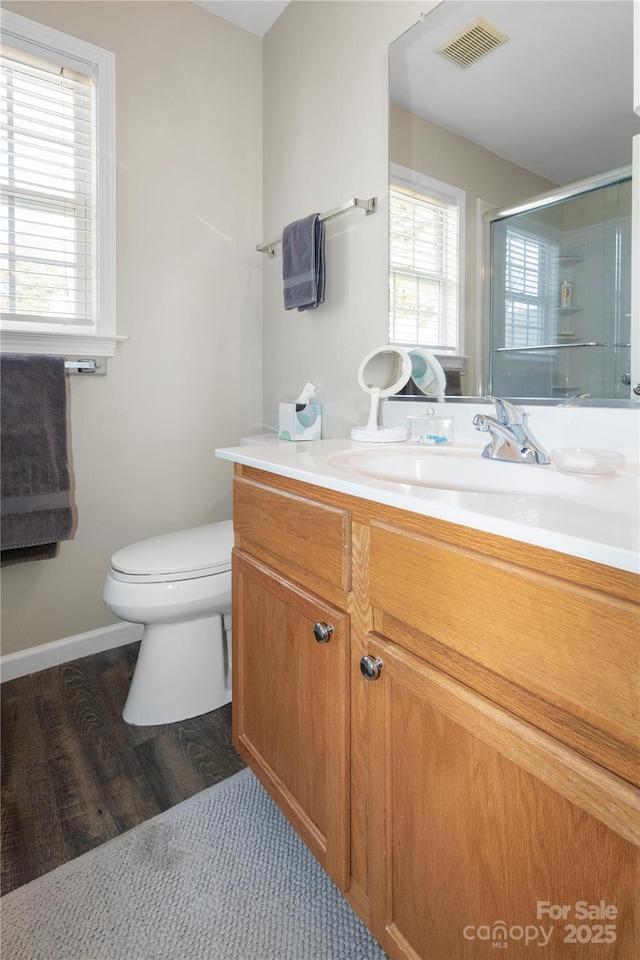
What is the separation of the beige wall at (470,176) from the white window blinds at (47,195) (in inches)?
44.2

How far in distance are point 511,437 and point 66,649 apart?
5.70 ft

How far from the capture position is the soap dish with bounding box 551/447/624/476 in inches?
34.9

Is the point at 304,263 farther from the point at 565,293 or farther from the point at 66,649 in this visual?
the point at 66,649

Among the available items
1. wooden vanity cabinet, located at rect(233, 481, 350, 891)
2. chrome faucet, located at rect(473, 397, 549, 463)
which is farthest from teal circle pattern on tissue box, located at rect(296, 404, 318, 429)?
chrome faucet, located at rect(473, 397, 549, 463)

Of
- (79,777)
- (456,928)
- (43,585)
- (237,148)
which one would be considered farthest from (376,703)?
(237,148)

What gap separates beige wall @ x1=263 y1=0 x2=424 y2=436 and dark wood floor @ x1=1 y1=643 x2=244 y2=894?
3.61 feet

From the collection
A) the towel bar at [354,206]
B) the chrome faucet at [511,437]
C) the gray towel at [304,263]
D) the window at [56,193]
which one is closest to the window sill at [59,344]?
the window at [56,193]

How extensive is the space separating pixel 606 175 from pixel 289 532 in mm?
937

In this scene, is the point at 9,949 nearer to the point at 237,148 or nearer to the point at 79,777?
the point at 79,777

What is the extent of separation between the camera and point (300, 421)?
1743 mm

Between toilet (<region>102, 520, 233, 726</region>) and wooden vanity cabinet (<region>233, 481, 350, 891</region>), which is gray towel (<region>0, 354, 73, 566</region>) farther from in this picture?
wooden vanity cabinet (<region>233, 481, 350, 891</region>)

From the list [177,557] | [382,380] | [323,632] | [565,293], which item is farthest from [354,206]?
[323,632]

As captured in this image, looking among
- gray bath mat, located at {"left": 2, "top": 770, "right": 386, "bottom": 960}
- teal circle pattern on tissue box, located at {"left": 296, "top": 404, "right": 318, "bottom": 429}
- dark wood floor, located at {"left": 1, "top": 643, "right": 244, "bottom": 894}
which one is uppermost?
teal circle pattern on tissue box, located at {"left": 296, "top": 404, "right": 318, "bottom": 429}

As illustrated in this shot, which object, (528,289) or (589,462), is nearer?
(589,462)
